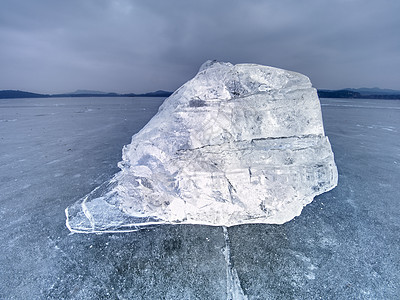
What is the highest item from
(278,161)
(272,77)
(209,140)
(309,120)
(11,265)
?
(272,77)

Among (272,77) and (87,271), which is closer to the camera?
(87,271)

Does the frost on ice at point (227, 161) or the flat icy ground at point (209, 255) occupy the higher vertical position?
the frost on ice at point (227, 161)

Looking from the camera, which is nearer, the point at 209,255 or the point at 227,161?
the point at 209,255

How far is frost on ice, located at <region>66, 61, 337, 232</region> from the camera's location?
2.70 metres

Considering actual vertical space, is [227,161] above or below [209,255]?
above

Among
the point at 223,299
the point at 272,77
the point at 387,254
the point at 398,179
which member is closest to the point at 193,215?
the point at 223,299

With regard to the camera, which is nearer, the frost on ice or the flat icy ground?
the flat icy ground

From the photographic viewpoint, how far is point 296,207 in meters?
2.78

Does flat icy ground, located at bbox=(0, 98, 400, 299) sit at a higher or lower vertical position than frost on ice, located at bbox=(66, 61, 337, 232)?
lower

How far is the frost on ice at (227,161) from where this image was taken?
8.84 ft

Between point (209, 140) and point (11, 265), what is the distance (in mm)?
2672

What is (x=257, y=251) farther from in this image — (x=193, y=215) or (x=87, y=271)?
(x=87, y=271)

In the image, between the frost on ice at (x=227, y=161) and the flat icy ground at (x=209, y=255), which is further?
the frost on ice at (x=227, y=161)

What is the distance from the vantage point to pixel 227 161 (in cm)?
281
